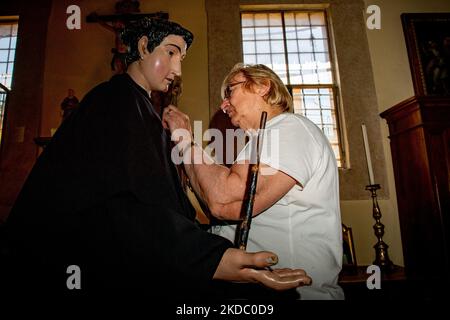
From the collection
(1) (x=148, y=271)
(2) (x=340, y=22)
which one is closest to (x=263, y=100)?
(1) (x=148, y=271)

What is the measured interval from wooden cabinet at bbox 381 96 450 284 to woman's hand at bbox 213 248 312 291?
2535mm

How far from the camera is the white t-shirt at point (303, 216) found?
3.47 ft

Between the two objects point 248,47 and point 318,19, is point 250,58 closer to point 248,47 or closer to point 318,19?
point 248,47

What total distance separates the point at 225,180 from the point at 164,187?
0.39 meters

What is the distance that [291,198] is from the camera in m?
1.12

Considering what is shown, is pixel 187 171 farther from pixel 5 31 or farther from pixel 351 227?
pixel 5 31

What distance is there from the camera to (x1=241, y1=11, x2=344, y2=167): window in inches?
153

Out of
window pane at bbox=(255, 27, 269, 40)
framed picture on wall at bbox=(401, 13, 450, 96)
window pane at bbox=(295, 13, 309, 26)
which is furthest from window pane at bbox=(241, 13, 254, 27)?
framed picture on wall at bbox=(401, 13, 450, 96)

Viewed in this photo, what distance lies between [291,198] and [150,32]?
885 millimetres

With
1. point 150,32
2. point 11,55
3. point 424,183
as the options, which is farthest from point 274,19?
point 11,55

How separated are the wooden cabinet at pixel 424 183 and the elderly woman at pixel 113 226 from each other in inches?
104

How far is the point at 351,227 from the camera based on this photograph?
133 inches

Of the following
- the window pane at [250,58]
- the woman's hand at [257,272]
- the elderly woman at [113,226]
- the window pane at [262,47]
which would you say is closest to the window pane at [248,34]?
the window pane at [262,47]

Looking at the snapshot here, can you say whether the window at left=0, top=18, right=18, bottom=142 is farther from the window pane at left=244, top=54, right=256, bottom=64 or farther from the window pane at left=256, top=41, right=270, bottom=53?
the window pane at left=256, top=41, right=270, bottom=53
